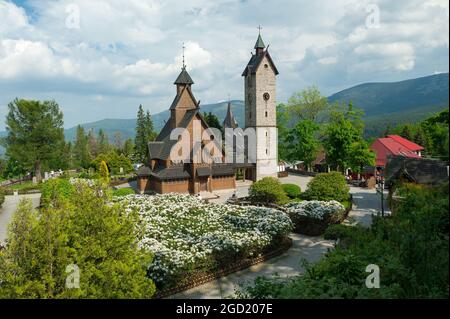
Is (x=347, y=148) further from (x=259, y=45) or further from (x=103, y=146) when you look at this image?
(x=103, y=146)

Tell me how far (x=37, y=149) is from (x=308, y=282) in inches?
2125

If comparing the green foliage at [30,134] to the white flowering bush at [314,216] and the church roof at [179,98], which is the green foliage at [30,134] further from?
the white flowering bush at [314,216]

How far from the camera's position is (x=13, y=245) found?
799cm

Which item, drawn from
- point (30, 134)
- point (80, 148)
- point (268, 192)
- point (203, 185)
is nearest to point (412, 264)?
point (268, 192)

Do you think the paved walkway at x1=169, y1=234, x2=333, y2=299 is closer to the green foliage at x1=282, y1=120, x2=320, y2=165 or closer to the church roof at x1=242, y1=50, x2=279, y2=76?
the church roof at x1=242, y1=50, x2=279, y2=76

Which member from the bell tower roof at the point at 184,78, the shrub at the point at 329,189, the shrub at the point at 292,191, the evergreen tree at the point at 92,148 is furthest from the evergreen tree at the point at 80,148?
the shrub at the point at 329,189

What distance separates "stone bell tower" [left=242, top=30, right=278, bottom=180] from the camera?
41375 millimetres

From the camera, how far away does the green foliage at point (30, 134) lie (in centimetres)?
5119

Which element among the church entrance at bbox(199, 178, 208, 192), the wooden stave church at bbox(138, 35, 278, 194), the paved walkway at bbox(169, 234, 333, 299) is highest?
the wooden stave church at bbox(138, 35, 278, 194)

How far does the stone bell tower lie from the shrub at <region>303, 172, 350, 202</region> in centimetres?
1527

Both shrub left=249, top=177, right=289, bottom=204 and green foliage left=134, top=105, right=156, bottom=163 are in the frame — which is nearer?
shrub left=249, top=177, right=289, bottom=204

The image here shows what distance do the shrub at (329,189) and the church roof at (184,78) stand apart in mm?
20199

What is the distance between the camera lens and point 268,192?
28.4m

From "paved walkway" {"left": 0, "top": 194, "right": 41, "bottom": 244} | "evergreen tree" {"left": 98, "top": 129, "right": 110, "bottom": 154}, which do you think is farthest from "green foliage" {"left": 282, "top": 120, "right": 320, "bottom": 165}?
"evergreen tree" {"left": 98, "top": 129, "right": 110, "bottom": 154}
